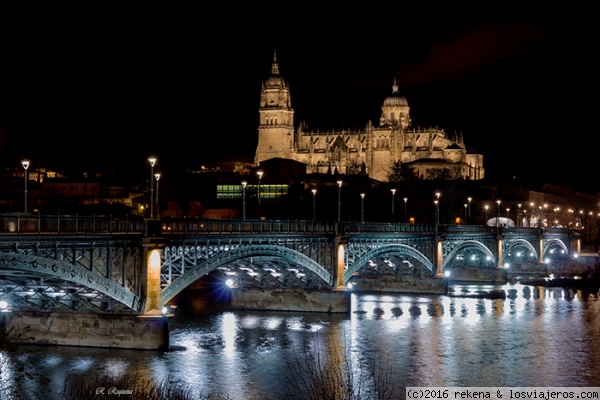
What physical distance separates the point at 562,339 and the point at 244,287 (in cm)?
1755

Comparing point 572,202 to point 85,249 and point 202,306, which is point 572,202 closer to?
point 202,306

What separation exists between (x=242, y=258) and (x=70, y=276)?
13725 millimetres

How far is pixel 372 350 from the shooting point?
4438 centimetres

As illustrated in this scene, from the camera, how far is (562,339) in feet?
162

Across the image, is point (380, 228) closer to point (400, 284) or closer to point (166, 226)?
point (400, 284)

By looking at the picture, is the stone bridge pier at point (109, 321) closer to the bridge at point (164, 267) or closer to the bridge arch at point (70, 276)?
the bridge at point (164, 267)

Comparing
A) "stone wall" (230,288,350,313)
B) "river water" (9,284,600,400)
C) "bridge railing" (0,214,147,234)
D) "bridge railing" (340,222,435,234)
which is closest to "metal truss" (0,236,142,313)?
"bridge railing" (0,214,147,234)

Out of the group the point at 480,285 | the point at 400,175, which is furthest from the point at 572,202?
the point at 480,285

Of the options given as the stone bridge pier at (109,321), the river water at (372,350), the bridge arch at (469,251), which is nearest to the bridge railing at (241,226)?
the stone bridge pier at (109,321)

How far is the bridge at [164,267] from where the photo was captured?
33.8 meters

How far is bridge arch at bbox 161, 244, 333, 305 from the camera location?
4009 cm

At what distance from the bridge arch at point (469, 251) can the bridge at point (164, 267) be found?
2.44 metres

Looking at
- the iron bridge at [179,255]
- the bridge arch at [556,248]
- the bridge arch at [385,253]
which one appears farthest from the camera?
the bridge arch at [556,248]

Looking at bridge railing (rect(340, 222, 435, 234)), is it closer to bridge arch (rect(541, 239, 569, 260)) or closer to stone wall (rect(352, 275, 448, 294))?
stone wall (rect(352, 275, 448, 294))
